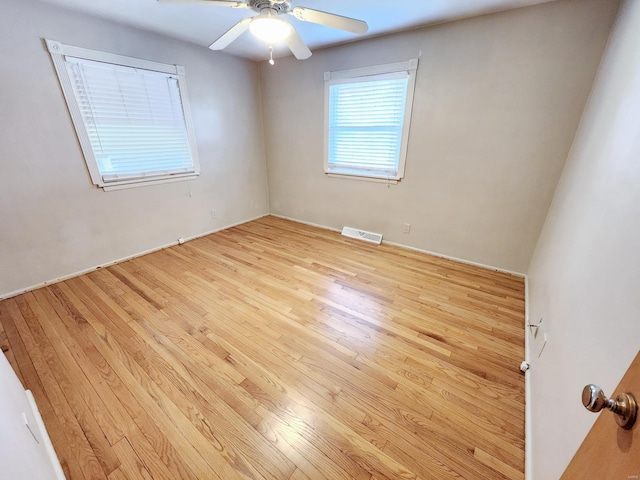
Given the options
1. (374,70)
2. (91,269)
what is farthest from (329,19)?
(91,269)

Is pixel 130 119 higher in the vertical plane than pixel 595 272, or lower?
higher

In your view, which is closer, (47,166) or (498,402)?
(498,402)

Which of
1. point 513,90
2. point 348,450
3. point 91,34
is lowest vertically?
point 348,450

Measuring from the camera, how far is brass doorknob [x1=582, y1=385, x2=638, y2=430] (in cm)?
44

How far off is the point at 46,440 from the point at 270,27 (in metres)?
2.46

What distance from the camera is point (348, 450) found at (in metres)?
1.19

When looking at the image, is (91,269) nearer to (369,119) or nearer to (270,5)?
(270,5)

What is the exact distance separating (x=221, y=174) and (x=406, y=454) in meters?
3.69

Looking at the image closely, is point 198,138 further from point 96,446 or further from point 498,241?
point 498,241

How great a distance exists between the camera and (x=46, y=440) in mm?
1168

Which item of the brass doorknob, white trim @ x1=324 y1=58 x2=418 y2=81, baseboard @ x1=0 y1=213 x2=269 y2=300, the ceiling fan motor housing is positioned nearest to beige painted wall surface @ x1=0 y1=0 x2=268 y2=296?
baseboard @ x1=0 y1=213 x2=269 y2=300

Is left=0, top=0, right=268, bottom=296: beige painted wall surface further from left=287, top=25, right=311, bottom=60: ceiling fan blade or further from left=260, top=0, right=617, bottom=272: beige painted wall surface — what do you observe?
left=287, top=25, right=311, bottom=60: ceiling fan blade

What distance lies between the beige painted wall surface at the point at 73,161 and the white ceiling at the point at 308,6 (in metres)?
0.24

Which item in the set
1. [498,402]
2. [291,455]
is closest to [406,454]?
[291,455]
